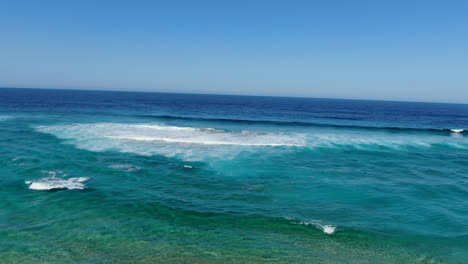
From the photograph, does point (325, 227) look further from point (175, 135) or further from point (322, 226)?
point (175, 135)

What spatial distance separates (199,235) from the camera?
14547 mm

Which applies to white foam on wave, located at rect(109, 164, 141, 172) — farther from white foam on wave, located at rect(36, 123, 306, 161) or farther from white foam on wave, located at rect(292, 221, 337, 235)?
white foam on wave, located at rect(292, 221, 337, 235)

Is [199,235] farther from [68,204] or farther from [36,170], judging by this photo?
[36,170]

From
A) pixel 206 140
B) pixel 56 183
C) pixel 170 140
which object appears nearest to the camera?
pixel 56 183

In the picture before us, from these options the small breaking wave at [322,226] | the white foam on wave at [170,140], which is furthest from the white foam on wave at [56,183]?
the small breaking wave at [322,226]

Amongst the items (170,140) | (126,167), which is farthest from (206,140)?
(126,167)

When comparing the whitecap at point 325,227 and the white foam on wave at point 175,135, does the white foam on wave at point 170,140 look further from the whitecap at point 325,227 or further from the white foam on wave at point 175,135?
the whitecap at point 325,227

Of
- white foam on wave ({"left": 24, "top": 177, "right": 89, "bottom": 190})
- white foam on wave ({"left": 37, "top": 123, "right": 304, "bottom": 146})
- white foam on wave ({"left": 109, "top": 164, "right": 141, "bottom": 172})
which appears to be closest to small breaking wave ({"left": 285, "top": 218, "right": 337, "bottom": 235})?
white foam on wave ({"left": 109, "top": 164, "right": 141, "bottom": 172})

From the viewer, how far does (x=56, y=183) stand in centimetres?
2064

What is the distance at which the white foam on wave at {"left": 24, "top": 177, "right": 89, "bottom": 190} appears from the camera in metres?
19.9

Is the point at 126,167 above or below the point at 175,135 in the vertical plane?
below

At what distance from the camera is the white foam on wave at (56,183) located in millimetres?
19889

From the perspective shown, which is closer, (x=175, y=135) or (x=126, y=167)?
(x=126, y=167)

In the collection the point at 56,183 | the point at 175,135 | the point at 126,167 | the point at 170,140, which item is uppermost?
the point at 175,135
